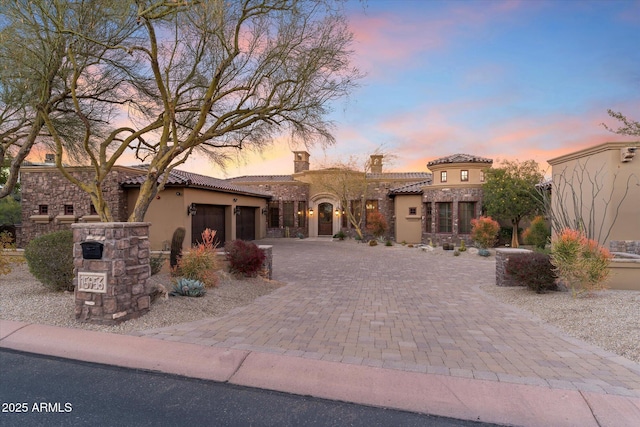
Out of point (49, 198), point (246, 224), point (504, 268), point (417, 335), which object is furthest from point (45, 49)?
point (246, 224)

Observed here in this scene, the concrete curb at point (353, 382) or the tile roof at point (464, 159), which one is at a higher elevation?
the tile roof at point (464, 159)

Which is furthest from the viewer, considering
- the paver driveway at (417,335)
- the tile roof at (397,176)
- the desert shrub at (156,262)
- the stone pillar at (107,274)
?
the tile roof at (397,176)

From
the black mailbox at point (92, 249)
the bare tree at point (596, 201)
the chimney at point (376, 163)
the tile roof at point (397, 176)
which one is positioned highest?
the chimney at point (376, 163)

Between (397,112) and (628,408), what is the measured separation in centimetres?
1343

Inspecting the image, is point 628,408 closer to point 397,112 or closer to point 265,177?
point 397,112

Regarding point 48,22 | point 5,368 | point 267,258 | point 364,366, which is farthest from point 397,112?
point 5,368

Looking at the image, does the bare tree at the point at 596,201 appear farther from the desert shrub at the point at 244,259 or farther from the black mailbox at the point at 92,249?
the black mailbox at the point at 92,249

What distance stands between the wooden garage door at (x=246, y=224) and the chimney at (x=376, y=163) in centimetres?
963

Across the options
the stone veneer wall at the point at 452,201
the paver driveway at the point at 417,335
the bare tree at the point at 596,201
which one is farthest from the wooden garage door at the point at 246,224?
the bare tree at the point at 596,201

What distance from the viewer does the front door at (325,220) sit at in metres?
28.9

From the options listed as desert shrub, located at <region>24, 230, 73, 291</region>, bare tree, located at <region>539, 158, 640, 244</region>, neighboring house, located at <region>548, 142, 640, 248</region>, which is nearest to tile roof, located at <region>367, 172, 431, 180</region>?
bare tree, located at <region>539, 158, 640, 244</region>

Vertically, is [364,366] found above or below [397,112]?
below

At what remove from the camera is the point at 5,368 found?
407 cm

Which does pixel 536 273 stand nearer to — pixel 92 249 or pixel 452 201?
pixel 92 249
